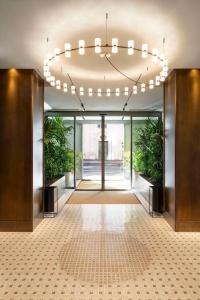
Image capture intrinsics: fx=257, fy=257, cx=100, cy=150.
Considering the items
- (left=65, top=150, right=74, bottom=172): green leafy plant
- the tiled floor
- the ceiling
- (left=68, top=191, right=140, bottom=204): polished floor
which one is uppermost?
the ceiling

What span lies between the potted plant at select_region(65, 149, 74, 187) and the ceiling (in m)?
4.65

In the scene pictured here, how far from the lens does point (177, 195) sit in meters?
5.12

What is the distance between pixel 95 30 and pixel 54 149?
5.11 meters

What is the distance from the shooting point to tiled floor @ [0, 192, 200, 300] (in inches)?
118

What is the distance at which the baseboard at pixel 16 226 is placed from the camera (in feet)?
16.7

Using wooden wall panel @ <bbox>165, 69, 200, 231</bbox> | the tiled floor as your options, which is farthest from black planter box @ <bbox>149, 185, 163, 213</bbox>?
wooden wall panel @ <bbox>165, 69, 200, 231</bbox>

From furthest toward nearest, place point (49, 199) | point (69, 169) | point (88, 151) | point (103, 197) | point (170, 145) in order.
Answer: point (88, 151) < point (69, 169) < point (103, 197) < point (49, 199) < point (170, 145)

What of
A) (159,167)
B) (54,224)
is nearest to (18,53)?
(54,224)

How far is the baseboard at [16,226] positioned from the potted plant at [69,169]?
440 centimetres

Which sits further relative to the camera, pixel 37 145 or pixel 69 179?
pixel 69 179

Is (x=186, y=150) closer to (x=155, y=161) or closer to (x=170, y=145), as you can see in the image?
(x=170, y=145)

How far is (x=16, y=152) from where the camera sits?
5129 millimetres

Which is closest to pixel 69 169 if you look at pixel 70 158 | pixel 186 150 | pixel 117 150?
pixel 70 158

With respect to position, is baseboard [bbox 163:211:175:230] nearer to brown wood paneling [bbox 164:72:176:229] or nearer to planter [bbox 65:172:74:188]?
brown wood paneling [bbox 164:72:176:229]
